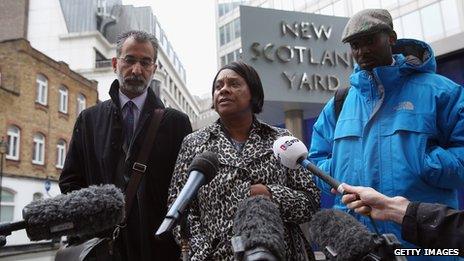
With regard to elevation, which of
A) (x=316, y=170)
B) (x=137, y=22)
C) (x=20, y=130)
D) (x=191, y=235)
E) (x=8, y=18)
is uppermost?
(x=137, y=22)

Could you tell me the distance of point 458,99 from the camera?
6.10 ft

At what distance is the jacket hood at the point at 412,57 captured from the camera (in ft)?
6.53

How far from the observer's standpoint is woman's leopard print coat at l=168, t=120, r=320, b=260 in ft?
5.86

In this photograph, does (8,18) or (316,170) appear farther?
(8,18)

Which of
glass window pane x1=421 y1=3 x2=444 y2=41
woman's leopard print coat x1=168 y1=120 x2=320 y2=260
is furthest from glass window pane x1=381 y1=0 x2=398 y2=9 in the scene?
woman's leopard print coat x1=168 y1=120 x2=320 y2=260

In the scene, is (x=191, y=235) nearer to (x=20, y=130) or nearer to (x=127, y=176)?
(x=127, y=176)

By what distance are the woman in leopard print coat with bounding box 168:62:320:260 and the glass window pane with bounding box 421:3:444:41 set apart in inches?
931

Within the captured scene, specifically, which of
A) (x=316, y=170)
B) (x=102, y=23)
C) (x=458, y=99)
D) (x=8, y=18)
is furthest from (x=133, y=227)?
(x=102, y=23)

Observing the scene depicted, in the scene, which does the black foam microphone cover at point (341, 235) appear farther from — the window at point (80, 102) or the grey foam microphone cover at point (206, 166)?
the window at point (80, 102)

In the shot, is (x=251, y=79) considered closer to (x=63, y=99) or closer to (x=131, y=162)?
(x=131, y=162)

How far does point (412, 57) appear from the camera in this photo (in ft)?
6.68

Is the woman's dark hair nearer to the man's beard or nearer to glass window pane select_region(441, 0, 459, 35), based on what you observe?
the man's beard

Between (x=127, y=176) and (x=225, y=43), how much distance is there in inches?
1303

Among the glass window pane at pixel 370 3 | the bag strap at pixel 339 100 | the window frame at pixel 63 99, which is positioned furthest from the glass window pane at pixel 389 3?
the bag strap at pixel 339 100
